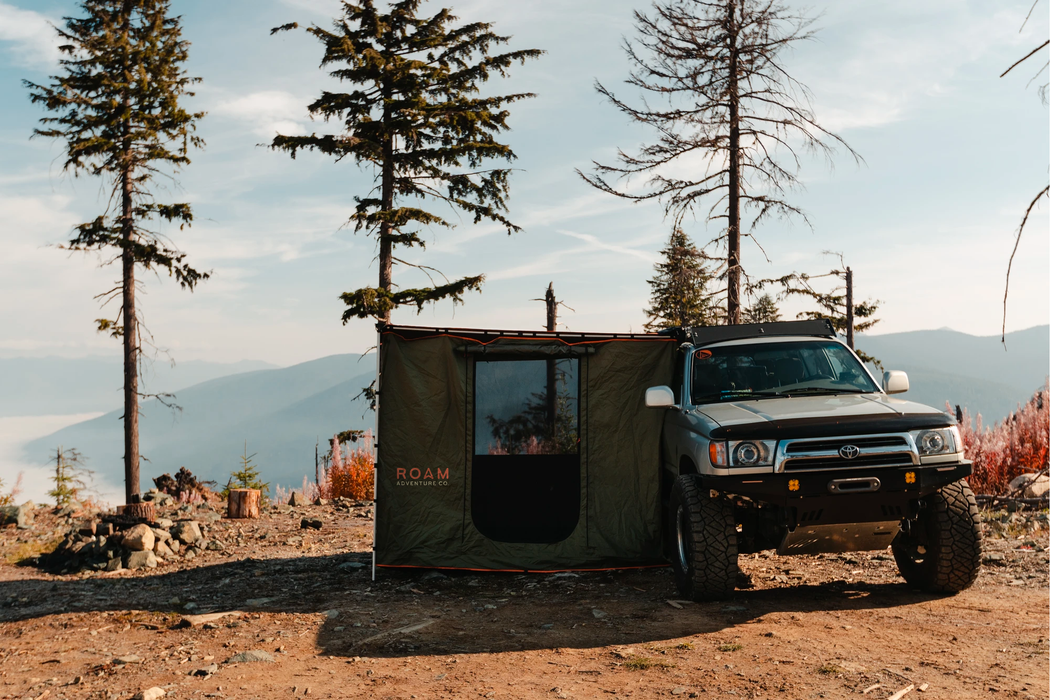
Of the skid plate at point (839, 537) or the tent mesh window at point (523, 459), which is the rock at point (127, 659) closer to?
the tent mesh window at point (523, 459)

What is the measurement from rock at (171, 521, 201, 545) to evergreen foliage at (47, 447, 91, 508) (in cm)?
548

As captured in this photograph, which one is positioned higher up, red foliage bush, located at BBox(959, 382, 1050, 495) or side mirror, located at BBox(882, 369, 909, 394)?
side mirror, located at BBox(882, 369, 909, 394)

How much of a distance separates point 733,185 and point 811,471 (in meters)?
13.1

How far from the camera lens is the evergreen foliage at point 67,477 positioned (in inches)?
623

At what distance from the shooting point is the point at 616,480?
29.0 ft

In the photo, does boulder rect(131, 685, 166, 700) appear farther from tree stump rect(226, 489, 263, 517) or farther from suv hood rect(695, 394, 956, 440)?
tree stump rect(226, 489, 263, 517)

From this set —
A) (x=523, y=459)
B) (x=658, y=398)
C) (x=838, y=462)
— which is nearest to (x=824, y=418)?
(x=838, y=462)

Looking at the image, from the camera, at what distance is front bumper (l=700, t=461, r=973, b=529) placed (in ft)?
20.0

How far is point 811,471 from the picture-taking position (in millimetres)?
6094

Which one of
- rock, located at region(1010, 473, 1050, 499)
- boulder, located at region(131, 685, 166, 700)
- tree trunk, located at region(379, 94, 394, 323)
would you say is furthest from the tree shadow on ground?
tree trunk, located at region(379, 94, 394, 323)

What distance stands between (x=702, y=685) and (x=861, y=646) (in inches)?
58.1

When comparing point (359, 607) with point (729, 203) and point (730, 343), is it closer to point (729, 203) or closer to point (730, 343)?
point (730, 343)

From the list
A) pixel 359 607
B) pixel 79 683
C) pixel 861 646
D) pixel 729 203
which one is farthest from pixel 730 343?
pixel 729 203

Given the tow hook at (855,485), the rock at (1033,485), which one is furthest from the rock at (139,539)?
the rock at (1033,485)
